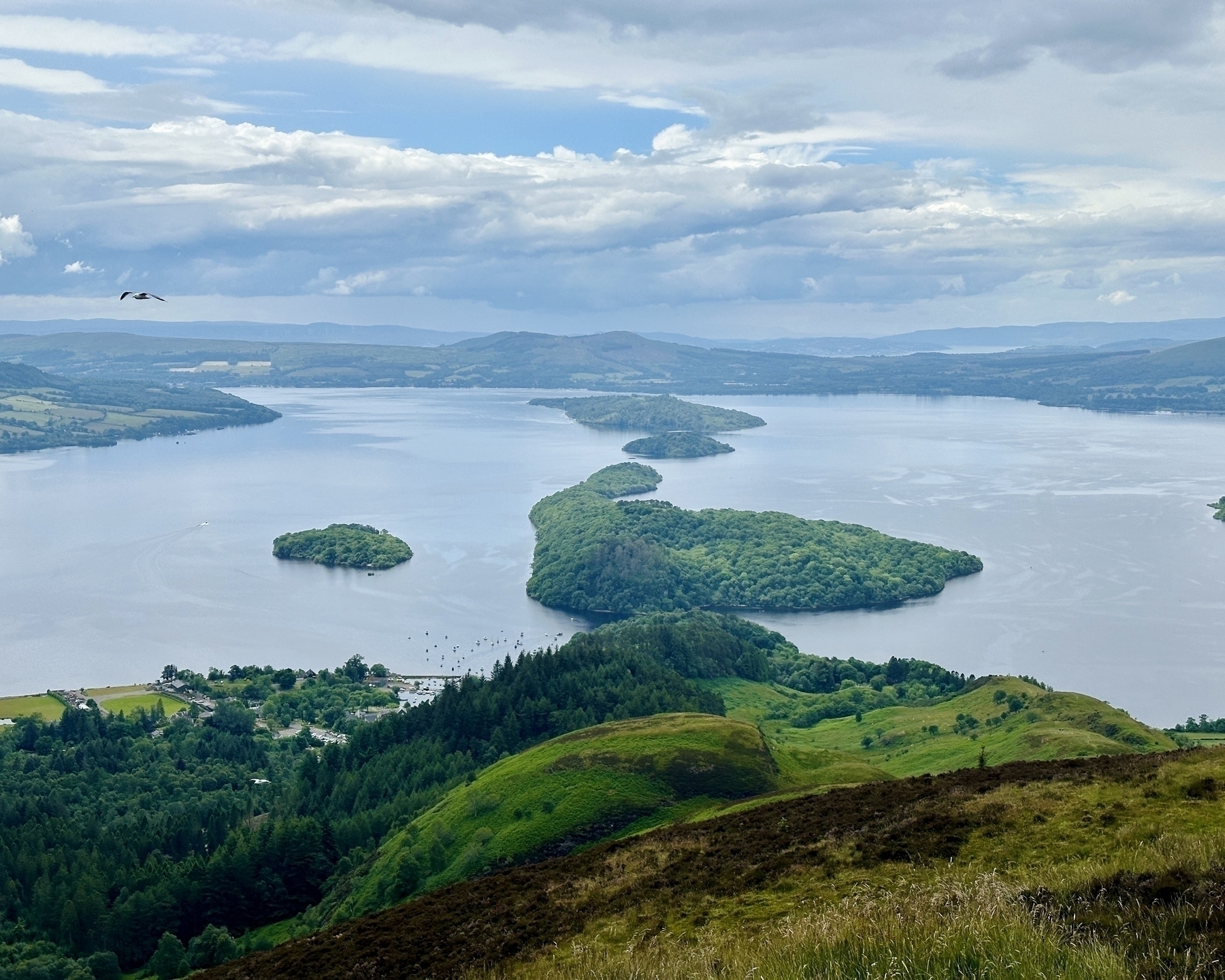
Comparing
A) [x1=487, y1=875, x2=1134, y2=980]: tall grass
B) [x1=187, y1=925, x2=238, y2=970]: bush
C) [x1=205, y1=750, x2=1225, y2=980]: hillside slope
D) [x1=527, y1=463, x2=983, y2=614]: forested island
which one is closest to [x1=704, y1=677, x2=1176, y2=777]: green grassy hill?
[x1=187, y1=925, x2=238, y2=970]: bush

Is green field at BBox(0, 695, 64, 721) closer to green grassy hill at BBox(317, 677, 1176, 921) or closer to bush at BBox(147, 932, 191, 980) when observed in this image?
green grassy hill at BBox(317, 677, 1176, 921)

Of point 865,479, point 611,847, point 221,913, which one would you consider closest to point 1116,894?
point 611,847

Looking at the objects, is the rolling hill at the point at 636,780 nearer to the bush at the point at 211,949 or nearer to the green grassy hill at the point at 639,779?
the green grassy hill at the point at 639,779

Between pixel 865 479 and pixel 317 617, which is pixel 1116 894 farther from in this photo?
pixel 865 479

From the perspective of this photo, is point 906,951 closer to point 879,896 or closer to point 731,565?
point 879,896

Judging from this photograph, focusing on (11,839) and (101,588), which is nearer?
(11,839)
